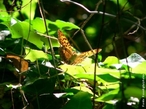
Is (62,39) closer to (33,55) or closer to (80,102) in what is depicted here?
(33,55)

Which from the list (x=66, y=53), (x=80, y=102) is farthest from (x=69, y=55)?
(x=80, y=102)

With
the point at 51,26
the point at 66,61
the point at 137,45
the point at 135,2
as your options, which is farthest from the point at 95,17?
the point at 66,61

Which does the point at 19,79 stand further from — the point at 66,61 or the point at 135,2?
the point at 135,2

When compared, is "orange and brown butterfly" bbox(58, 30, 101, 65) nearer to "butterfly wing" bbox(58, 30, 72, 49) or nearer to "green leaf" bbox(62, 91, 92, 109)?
"butterfly wing" bbox(58, 30, 72, 49)

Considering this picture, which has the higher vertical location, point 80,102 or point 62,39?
point 62,39

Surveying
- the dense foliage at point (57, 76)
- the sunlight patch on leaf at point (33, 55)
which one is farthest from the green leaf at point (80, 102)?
the sunlight patch on leaf at point (33, 55)

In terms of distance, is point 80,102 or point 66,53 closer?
point 80,102

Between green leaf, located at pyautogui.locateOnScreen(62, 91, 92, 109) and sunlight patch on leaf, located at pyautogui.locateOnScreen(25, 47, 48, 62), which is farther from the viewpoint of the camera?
sunlight patch on leaf, located at pyautogui.locateOnScreen(25, 47, 48, 62)

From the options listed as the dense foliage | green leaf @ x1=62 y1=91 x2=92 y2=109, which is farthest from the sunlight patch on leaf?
green leaf @ x1=62 y1=91 x2=92 y2=109

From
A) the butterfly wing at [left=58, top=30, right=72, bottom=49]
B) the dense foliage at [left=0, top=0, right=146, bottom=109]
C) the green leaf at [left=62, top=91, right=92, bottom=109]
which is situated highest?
the butterfly wing at [left=58, top=30, right=72, bottom=49]

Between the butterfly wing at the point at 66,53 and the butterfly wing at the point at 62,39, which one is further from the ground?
the butterfly wing at the point at 62,39

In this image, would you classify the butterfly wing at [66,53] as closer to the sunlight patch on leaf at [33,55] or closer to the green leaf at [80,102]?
the sunlight patch on leaf at [33,55]

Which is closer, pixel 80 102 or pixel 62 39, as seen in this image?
pixel 80 102
